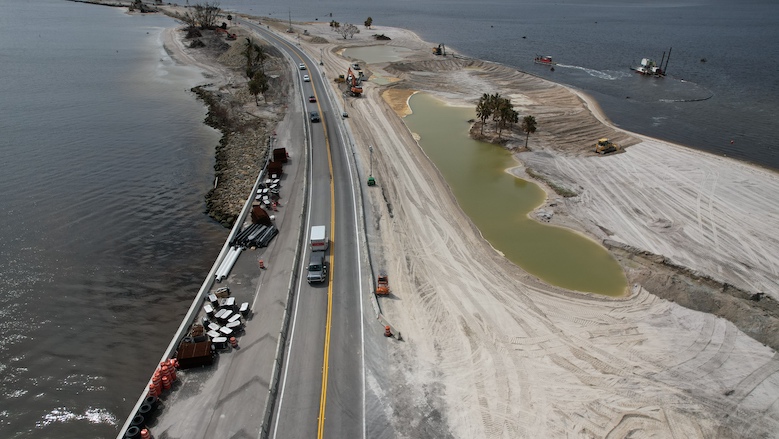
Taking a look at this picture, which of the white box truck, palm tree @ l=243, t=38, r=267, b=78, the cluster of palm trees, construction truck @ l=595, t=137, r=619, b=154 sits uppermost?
palm tree @ l=243, t=38, r=267, b=78

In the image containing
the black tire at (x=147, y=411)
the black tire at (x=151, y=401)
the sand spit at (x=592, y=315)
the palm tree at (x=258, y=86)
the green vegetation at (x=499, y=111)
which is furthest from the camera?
the palm tree at (x=258, y=86)

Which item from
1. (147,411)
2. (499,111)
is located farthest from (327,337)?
(499,111)

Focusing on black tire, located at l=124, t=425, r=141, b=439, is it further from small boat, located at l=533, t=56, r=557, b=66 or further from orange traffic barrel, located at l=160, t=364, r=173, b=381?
small boat, located at l=533, t=56, r=557, b=66

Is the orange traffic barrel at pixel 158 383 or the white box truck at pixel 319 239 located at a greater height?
the white box truck at pixel 319 239

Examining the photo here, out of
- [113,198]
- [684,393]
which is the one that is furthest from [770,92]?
[113,198]

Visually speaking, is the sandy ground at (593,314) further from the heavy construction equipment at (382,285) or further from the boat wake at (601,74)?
the boat wake at (601,74)

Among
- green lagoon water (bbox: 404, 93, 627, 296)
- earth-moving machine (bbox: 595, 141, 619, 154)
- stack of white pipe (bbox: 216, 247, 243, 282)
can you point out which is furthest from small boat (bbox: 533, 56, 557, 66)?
stack of white pipe (bbox: 216, 247, 243, 282)

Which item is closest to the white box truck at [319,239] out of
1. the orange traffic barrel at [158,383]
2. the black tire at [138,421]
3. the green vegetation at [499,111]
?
the orange traffic barrel at [158,383]
